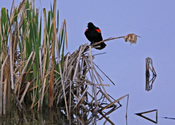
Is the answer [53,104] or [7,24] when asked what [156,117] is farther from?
[7,24]

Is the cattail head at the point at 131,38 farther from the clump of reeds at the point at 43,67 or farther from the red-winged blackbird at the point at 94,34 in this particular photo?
the red-winged blackbird at the point at 94,34

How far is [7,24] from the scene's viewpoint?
524cm

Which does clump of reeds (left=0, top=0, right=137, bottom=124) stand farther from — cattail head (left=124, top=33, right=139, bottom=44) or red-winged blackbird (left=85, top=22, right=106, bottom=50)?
red-winged blackbird (left=85, top=22, right=106, bottom=50)

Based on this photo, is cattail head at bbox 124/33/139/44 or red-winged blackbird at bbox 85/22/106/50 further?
red-winged blackbird at bbox 85/22/106/50

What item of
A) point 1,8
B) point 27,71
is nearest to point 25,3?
point 1,8

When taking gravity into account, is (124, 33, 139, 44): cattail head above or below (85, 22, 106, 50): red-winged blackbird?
below

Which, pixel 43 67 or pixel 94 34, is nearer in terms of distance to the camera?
pixel 43 67

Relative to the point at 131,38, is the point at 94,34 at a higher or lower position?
higher

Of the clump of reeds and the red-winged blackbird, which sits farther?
the red-winged blackbird

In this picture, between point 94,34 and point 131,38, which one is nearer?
point 131,38

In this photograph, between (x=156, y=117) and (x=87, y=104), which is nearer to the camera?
(x=156, y=117)

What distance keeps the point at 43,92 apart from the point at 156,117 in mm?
1307

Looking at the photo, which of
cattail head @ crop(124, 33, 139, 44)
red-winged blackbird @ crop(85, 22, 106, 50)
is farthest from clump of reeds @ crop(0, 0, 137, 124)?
red-winged blackbird @ crop(85, 22, 106, 50)

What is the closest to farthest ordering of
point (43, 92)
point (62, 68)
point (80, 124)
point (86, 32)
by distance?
point (80, 124), point (43, 92), point (62, 68), point (86, 32)
